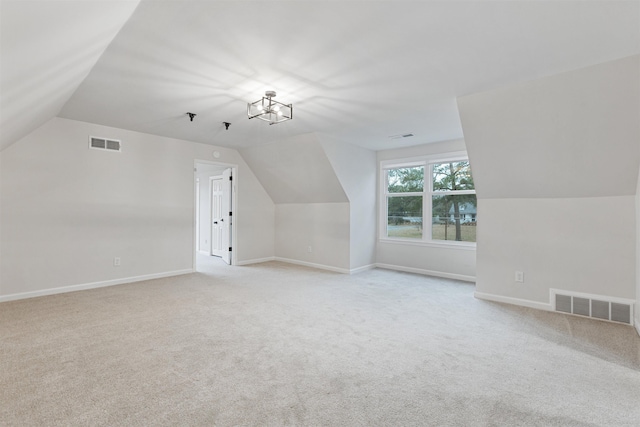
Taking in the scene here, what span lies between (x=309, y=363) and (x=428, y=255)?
12.5 ft

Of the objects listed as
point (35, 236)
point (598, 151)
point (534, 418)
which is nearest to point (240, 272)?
point (35, 236)

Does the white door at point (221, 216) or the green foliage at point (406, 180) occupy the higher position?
the green foliage at point (406, 180)

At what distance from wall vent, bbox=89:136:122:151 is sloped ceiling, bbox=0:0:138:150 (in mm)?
1572

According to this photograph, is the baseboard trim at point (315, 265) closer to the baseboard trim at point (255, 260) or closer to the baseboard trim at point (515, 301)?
the baseboard trim at point (255, 260)

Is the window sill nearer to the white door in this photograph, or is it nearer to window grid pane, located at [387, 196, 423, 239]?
window grid pane, located at [387, 196, 423, 239]

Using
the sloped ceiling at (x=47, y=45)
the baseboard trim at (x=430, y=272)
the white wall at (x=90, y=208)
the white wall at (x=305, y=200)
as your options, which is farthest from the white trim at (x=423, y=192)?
the sloped ceiling at (x=47, y=45)

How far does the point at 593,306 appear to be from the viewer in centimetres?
329

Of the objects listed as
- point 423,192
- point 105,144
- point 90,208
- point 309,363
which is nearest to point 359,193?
point 423,192

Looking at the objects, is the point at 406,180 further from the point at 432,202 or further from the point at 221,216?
the point at 221,216

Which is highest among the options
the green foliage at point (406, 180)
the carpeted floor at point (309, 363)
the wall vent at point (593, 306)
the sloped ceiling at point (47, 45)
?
the sloped ceiling at point (47, 45)

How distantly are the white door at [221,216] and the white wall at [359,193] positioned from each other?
8.30 feet

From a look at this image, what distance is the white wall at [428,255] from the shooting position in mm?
Result: 5031

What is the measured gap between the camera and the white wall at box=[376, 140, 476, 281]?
198 inches

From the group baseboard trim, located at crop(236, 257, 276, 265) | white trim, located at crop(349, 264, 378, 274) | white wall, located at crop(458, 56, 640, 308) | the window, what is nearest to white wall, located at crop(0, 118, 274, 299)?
baseboard trim, located at crop(236, 257, 276, 265)
